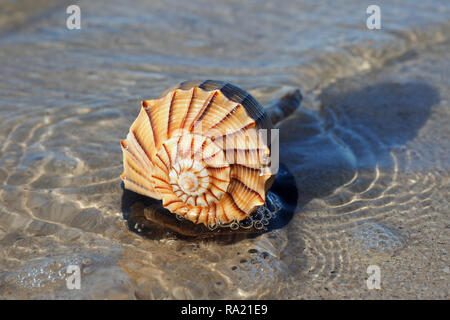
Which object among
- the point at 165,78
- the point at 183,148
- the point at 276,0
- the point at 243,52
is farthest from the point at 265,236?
the point at 276,0

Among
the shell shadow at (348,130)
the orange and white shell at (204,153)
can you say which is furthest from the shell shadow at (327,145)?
the orange and white shell at (204,153)

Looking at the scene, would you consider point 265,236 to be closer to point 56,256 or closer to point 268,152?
point 268,152

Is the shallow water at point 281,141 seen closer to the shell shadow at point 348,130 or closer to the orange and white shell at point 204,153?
the shell shadow at point 348,130

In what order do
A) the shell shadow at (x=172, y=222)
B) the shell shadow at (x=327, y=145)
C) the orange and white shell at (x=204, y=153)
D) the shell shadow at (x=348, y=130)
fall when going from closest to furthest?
the orange and white shell at (x=204, y=153) < the shell shadow at (x=172, y=222) < the shell shadow at (x=327, y=145) < the shell shadow at (x=348, y=130)

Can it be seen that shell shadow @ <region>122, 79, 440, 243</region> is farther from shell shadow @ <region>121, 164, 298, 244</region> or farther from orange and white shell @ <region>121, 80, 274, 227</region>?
orange and white shell @ <region>121, 80, 274, 227</region>

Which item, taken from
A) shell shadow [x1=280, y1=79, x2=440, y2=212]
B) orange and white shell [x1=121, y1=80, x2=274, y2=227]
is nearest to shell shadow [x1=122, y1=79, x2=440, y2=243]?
shell shadow [x1=280, y1=79, x2=440, y2=212]

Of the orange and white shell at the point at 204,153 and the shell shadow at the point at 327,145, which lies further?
the shell shadow at the point at 327,145
